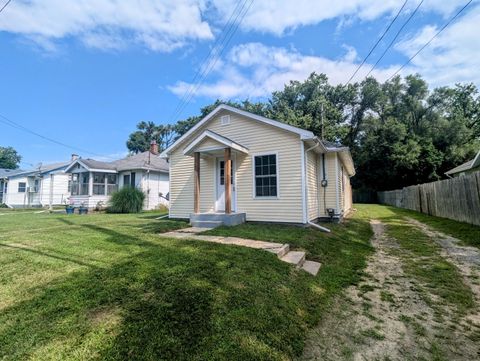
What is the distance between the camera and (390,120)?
27906 millimetres

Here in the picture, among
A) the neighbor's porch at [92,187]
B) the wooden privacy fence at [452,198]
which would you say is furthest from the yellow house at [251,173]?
the neighbor's porch at [92,187]

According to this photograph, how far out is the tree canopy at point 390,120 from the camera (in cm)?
2630

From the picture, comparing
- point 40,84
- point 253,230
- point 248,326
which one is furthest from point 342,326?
point 40,84

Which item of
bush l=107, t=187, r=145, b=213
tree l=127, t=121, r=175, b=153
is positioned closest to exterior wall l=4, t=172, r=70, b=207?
bush l=107, t=187, r=145, b=213

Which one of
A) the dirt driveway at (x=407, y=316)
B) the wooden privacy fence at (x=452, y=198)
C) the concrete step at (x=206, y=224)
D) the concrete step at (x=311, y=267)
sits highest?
the wooden privacy fence at (x=452, y=198)

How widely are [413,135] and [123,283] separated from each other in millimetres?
32910

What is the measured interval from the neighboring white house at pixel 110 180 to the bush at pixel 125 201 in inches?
75.1

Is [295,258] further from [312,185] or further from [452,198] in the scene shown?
[452,198]

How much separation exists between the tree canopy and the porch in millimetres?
18471

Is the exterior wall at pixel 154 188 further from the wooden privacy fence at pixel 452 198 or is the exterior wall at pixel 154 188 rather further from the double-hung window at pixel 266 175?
the wooden privacy fence at pixel 452 198

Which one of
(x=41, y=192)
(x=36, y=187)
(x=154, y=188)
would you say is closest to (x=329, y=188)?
(x=154, y=188)

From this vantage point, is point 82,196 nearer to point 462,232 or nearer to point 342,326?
point 342,326

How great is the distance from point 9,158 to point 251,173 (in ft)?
230

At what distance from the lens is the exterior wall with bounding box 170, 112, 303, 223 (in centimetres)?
830
